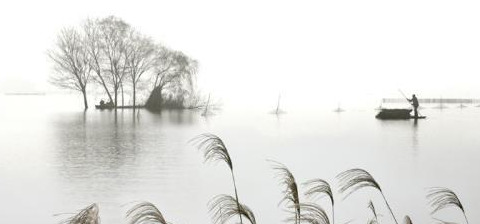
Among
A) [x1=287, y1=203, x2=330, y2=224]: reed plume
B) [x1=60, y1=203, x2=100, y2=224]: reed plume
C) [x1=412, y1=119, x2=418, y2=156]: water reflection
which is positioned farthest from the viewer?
[x1=412, y1=119, x2=418, y2=156]: water reflection

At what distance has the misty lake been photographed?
17.2 metres

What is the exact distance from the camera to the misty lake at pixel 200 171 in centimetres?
1716

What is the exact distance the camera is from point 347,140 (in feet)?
155

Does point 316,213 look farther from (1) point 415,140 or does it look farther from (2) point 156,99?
(2) point 156,99

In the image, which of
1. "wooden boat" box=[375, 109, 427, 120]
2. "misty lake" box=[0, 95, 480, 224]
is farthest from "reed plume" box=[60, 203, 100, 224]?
"wooden boat" box=[375, 109, 427, 120]

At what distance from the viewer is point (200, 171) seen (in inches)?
1031

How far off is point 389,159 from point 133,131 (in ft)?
79.4

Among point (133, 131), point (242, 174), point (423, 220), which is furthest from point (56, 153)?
point (423, 220)

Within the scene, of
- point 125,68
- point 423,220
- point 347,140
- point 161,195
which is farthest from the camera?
point 125,68

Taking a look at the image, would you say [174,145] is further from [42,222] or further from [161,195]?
[42,222]

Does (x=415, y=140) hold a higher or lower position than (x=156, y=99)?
lower

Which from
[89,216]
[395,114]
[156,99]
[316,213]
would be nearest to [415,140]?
[395,114]

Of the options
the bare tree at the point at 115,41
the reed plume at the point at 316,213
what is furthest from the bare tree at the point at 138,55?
the reed plume at the point at 316,213

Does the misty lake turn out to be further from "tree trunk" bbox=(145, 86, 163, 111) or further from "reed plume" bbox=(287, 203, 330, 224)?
"tree trunk" bbox=(145, 86, 163, 111)
